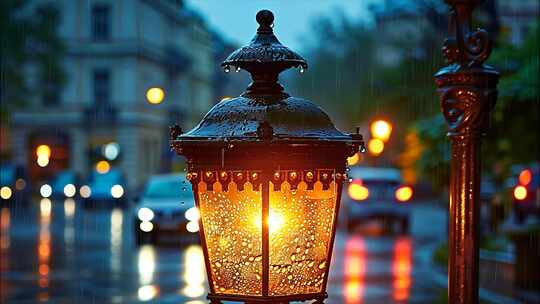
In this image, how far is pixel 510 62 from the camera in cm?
1783

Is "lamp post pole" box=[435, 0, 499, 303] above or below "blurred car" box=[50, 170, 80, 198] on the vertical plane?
above

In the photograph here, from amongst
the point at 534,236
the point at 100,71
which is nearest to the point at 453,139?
the point at 534,236

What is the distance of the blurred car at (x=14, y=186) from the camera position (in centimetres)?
4522

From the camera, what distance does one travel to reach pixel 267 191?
4289mm

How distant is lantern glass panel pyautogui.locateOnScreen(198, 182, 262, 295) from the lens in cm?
433

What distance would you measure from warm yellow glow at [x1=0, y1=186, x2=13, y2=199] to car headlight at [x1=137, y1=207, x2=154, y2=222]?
2006 centimetres

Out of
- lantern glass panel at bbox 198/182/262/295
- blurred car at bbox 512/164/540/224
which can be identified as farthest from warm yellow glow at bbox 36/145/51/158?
lantern glass panel at bbox 198/182/262/295

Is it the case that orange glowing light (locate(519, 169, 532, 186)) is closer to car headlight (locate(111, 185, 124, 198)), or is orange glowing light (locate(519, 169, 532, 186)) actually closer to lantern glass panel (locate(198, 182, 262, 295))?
car headlight (locate(111, 185, 124, 198))

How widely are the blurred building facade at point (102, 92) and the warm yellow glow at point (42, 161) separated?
47cm

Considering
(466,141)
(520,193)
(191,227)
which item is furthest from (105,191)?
(466,141)

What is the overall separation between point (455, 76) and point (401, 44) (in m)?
30.2

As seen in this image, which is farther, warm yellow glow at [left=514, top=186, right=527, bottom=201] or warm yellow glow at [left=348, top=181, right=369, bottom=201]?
warm yellow glow at [left=348, top=181, right=369, bottom=201]

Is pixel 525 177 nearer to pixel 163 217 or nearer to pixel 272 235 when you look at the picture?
pixel 163 217

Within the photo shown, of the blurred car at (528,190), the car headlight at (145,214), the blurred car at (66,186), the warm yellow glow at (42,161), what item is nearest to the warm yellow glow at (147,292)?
the car headlight at (145,214)
